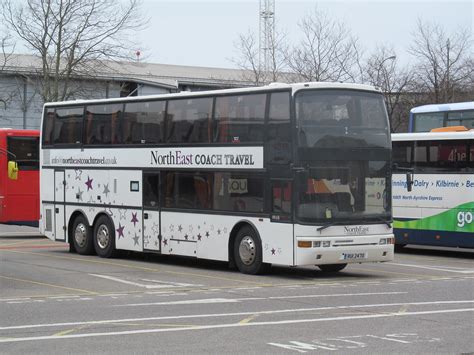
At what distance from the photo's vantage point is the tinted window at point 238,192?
1922 centimetres

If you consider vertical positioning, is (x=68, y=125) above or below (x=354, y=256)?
above

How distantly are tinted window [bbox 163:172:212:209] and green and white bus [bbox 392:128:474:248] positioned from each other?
24.8ft

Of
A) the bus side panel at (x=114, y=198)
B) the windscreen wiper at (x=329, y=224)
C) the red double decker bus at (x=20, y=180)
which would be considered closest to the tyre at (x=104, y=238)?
the bus side panel at (x=114, y=198)

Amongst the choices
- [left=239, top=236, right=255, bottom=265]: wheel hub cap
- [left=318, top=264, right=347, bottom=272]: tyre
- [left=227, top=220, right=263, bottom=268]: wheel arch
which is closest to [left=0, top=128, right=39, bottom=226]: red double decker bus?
[left=227, top=220, right=263, bottom=268]: wheel arch

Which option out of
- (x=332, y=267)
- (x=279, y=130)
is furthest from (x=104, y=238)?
(x=279, y=130)

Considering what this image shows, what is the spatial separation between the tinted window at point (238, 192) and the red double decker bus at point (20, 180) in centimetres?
1385

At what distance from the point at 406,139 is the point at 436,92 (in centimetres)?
2700

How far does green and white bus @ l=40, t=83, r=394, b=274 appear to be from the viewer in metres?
18.4

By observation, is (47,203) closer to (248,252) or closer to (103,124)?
(103,124)

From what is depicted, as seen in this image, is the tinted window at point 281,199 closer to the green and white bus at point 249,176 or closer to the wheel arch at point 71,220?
the green and white bus at point 249,176

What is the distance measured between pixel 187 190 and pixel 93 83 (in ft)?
122

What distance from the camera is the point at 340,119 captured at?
18844 mm

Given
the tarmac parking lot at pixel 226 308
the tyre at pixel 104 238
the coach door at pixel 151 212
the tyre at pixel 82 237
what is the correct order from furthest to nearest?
the tyre at pixel 82 237, the tyre at pixel 104 238, the coach door at pixel 151 212, the tarmac parking lot at pixel 226 308

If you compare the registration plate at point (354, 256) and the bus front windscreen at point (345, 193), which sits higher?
the bus front windscreen at point (345, 193)
